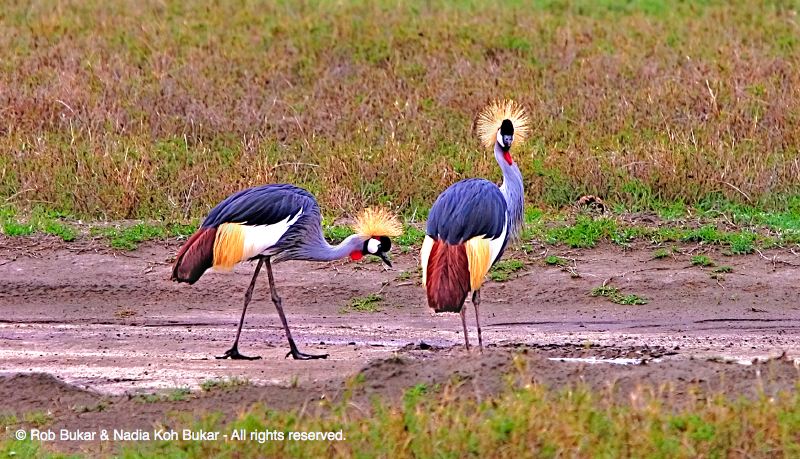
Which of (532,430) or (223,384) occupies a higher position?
(532,430)

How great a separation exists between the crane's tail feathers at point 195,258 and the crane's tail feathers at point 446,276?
4.22 ft

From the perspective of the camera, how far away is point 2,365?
23.9 feet

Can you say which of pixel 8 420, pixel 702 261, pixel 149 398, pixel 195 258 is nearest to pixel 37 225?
pixel 195 258

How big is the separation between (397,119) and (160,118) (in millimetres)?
2244

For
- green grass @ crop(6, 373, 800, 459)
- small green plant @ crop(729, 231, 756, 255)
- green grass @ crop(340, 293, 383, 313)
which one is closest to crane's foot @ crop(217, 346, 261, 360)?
green grass @ crop(340, 293, 383, 313)

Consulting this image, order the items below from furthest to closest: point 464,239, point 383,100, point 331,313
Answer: point 383,100, point 331,313, point 464,239

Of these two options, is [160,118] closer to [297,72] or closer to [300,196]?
[297,72]

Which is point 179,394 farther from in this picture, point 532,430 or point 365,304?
point 365,304

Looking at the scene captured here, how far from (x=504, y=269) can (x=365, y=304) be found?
3.65 ft

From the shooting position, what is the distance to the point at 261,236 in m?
7.78

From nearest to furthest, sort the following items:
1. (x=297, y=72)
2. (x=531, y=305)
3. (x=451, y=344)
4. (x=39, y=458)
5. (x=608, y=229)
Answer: (x=39, y=458) → (x=451, y=344) → (x=531, y=305) → (x=608, y=229) → (x=297, y=72)

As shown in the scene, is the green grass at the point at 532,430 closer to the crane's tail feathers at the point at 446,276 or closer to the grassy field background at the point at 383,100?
the crane's tail feathers at the point at 446,276

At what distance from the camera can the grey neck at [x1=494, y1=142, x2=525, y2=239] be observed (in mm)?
8070

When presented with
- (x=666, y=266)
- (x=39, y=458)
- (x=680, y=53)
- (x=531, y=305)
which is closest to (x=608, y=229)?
(x=666, y=266)
